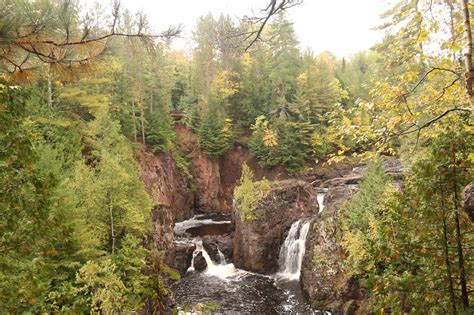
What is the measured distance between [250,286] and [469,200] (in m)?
14.8

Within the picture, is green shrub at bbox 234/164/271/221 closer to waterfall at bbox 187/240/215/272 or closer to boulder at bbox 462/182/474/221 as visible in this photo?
waterfall at bbox 187/240/215/272

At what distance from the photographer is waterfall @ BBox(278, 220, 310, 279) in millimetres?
19766

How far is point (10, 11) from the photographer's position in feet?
12.9

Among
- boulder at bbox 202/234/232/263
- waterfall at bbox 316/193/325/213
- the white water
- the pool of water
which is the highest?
waterfall at bbox 316/193/325/213

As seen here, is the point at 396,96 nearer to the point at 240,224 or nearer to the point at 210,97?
the point at 240,224

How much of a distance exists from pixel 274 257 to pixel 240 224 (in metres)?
3.04

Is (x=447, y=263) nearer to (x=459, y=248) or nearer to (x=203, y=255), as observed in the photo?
(x=459, y=248)

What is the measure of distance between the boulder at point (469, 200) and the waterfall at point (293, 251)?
571 inches

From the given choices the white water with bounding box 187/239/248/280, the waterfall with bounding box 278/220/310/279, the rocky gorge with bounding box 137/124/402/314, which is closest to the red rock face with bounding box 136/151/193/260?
the rocky gorge with bounding box 137/124/402/314

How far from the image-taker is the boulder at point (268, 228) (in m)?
20.9

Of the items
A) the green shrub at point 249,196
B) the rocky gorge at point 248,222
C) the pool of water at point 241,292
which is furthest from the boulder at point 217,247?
the green shrub at point 249,196

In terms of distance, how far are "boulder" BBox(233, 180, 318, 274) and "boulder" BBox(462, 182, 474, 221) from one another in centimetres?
1614

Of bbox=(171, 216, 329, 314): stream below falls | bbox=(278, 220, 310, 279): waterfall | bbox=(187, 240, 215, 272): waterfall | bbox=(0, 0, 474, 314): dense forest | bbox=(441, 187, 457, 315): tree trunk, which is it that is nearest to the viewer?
bbox=(0, 0, 474, 314): dense forest

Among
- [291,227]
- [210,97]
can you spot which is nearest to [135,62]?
[210,97]
